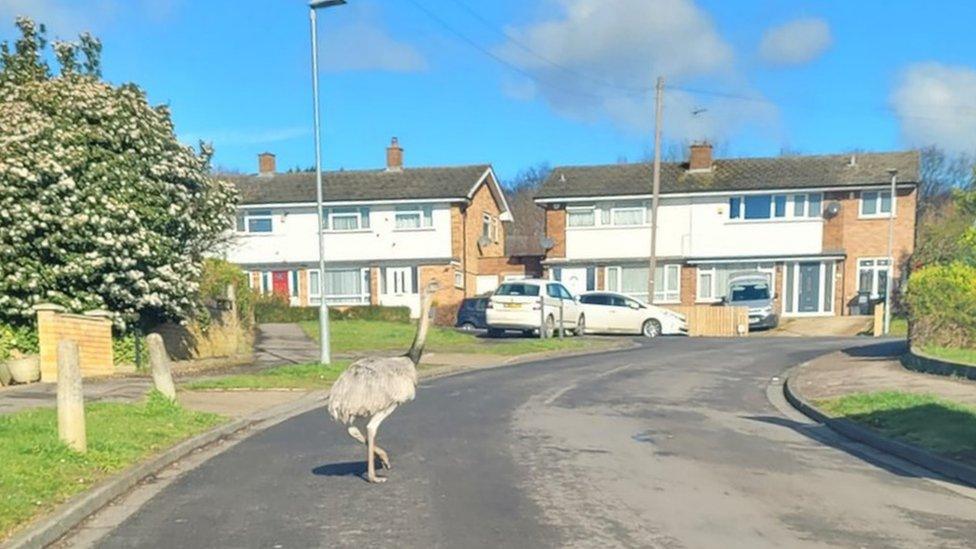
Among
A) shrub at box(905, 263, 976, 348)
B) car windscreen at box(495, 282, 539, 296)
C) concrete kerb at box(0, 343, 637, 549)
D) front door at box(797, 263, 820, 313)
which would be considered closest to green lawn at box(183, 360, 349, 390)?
concrete kerb at box(0, 343, 637, 549)

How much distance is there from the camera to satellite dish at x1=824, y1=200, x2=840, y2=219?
3691 cm

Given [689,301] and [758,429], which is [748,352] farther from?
[689,301]

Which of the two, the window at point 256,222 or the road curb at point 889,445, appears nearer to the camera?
the road curb at point 889,445

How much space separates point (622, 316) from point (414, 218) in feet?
47.3

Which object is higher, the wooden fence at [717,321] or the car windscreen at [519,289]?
the car windscreen at [519,289]

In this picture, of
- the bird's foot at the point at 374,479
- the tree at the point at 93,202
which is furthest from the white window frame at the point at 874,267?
the bird's foot at the point at 374,479

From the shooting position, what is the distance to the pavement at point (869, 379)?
41.2ft

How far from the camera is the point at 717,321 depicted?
32.2 m

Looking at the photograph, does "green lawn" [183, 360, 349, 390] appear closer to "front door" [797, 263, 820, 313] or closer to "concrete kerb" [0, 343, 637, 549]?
"concrete kerb" [0, 343, 637, 549]

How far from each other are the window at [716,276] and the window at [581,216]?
18.3 feet

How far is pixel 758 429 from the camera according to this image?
10.7 metres

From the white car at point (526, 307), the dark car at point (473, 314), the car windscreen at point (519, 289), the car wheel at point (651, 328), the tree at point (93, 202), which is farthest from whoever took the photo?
the dark car at point (473, 314)

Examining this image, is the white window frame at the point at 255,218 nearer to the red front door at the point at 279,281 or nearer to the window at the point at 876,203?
the red front door at the point at 279,281

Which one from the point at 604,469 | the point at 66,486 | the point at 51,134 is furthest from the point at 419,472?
the point at 51,134
